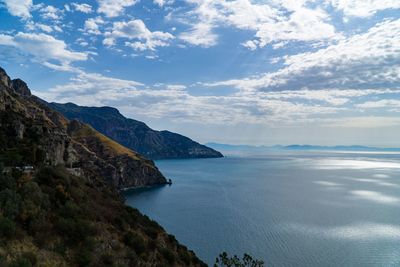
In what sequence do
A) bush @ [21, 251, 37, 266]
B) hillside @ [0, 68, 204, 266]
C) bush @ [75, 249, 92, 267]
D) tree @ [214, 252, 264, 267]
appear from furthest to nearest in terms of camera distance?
tree @ [214, 252, 264, 267] < bush @ [75, 249, 92, 267] < hillside @ [0, 68, 204, 266] < bush @ [21, 251, 37, 266]

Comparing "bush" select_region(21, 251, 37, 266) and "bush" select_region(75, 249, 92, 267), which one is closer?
"bush" select_region(21, 251, 37, 266)

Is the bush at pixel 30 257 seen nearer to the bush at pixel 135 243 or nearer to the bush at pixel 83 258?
the bush at pixel 83 258

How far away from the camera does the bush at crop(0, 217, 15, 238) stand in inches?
851

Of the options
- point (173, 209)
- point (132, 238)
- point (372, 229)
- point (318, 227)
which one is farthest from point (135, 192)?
point (132, 238)

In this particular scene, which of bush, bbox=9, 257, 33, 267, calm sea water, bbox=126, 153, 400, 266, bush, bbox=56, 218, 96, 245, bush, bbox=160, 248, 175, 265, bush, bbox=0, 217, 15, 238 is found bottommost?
calm sea water, bbox=126, 153, 400, 266

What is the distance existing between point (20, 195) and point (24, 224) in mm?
4732

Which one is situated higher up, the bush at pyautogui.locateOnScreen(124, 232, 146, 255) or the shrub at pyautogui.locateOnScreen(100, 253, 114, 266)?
the shrub at pyautogui.locateOnScreen(100, 253, 114, 266)

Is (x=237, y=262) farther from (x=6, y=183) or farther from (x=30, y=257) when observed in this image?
(x=30, y=257)

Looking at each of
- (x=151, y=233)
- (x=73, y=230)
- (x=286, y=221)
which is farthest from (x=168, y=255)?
(x=286, y=221)

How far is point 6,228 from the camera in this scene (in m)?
21.8

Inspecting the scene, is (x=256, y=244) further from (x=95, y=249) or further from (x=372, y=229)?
(x=95, y=249)

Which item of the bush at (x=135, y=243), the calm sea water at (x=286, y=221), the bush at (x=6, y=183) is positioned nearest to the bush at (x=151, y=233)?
the bush at (x=135, y=243)

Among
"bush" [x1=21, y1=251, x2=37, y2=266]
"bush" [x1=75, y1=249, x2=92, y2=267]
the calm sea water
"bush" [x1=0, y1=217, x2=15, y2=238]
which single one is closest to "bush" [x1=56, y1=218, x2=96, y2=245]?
"bush" [x1=75, y1=249, x2=92, y2=267]

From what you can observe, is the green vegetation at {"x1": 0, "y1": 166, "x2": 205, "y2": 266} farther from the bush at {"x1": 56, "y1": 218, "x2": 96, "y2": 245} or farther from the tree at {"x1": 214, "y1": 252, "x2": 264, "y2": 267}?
the tree at {"x1": 214, "y1": 252, "x2": 264, "y2": 267}
